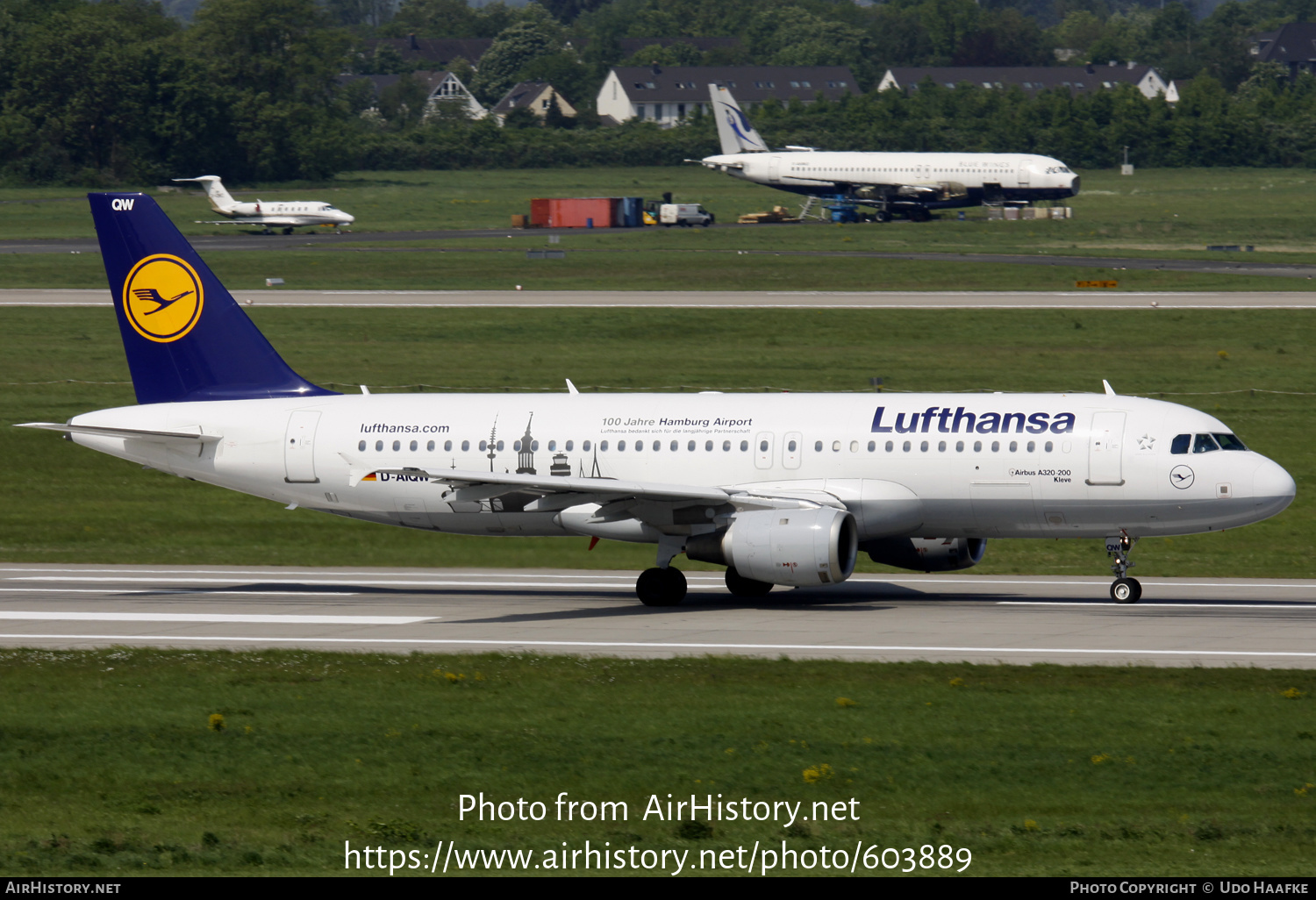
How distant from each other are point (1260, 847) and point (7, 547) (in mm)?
38029

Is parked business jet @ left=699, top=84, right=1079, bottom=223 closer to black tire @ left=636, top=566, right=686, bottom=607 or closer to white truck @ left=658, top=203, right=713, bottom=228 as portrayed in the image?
white truck @ left=658, top=203, right=713, bottom=228

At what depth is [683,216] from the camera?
13862 centimetres

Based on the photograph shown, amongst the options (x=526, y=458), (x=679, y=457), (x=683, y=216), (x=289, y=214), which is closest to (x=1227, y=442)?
(x=679, y=457)

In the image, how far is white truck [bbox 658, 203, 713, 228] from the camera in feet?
454

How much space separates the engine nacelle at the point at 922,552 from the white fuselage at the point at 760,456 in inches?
33.3

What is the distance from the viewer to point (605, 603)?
37.0 m

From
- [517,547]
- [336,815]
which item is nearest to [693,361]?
[517,547]

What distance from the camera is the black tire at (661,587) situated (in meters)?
36.1

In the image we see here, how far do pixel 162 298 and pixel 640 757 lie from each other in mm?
23382

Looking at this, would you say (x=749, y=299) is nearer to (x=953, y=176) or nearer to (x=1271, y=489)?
(x=1271, y=489)

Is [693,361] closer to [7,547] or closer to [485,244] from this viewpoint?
[7,547]

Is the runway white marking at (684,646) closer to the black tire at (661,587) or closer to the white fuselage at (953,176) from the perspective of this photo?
the black tire at (661,587)

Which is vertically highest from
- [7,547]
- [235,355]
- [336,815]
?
[235,355]

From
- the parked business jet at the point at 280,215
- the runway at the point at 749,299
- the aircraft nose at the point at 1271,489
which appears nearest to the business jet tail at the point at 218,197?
the parked business jet at the point at 280,215
